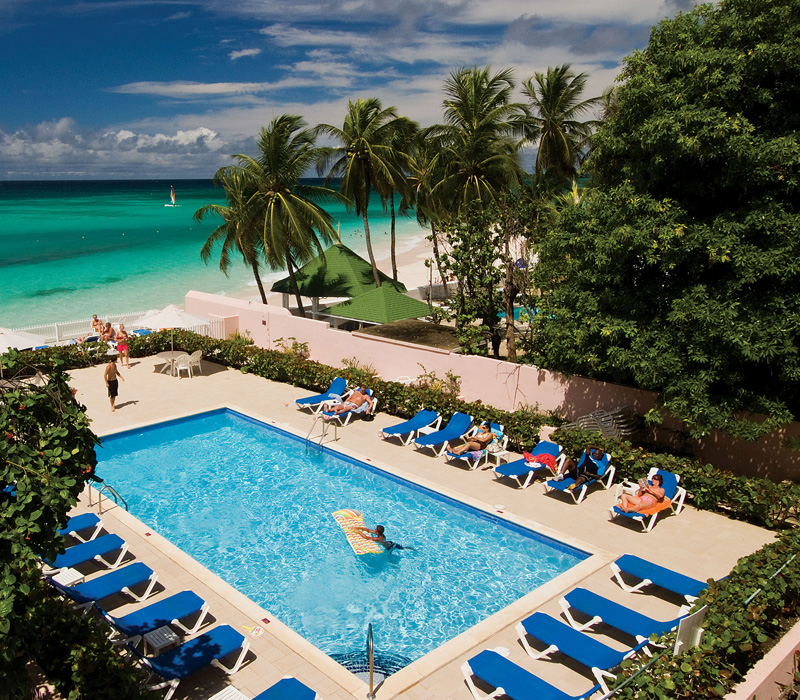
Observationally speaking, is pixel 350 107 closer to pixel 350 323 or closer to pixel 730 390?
pixel 350 323

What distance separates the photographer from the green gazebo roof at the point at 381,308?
788 inches

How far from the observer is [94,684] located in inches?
246

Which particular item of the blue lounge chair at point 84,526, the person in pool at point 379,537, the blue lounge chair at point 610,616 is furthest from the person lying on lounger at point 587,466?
the blue lounge chair at point 84,526

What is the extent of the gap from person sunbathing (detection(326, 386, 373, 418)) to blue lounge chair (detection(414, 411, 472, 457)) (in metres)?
2.06

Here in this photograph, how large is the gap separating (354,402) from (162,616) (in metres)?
8.58

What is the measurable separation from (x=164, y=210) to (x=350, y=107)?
9853 centimetres

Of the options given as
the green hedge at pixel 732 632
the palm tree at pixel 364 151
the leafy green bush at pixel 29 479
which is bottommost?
the green hedge at pixel 732 632

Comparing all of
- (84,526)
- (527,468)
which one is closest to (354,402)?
(527,468)

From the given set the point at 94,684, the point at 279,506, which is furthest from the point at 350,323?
the point at 94,684

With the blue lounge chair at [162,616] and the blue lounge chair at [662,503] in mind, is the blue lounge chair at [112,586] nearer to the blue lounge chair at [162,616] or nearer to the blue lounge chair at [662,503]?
the blue lounge chair at [162,616]

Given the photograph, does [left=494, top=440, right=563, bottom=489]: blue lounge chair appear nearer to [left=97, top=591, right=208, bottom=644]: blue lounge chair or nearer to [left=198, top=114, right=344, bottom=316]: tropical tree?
[left=97, top=591, right=208, bottom=644]: blue lounge chair

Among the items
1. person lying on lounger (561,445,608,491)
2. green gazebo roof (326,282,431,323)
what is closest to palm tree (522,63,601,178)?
green gazebo roof (326,282,431,323)

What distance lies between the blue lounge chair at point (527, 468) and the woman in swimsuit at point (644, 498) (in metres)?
1.83

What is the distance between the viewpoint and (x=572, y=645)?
7.45 m
